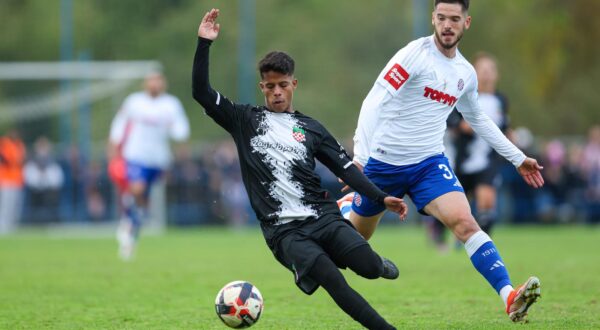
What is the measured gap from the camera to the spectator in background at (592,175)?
24.8 m

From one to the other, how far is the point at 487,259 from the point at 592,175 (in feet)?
59.7

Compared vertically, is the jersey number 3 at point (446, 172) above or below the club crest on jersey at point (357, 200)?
above

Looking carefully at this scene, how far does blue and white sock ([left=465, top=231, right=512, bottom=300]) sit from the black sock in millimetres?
1453

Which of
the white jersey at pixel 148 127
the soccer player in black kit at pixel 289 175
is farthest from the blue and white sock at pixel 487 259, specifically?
the white jersey at pixel 148 127

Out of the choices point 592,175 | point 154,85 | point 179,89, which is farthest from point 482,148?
point 179,89

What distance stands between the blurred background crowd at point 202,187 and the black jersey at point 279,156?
17382 mm

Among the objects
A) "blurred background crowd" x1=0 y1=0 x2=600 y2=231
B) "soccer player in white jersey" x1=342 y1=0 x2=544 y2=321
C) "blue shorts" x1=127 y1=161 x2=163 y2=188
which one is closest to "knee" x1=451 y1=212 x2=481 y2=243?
"soccer player in white jersey" x1=342 y1=0 x2=544 y2=321

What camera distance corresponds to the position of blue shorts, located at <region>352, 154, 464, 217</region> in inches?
303

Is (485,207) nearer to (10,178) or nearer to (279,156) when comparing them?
(279,156)

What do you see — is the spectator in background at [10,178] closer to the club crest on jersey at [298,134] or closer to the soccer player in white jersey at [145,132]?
the soccer player in white jersey at [145,132]

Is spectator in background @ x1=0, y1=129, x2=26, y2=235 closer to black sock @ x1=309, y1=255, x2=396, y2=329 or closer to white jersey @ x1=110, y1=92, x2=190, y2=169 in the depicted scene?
white jersey @ x1=110, y1=92, x2=190, y2=169

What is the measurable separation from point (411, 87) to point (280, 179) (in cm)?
152

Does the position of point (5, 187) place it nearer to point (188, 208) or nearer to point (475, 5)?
point (188, 208)

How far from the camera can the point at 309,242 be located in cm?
657
